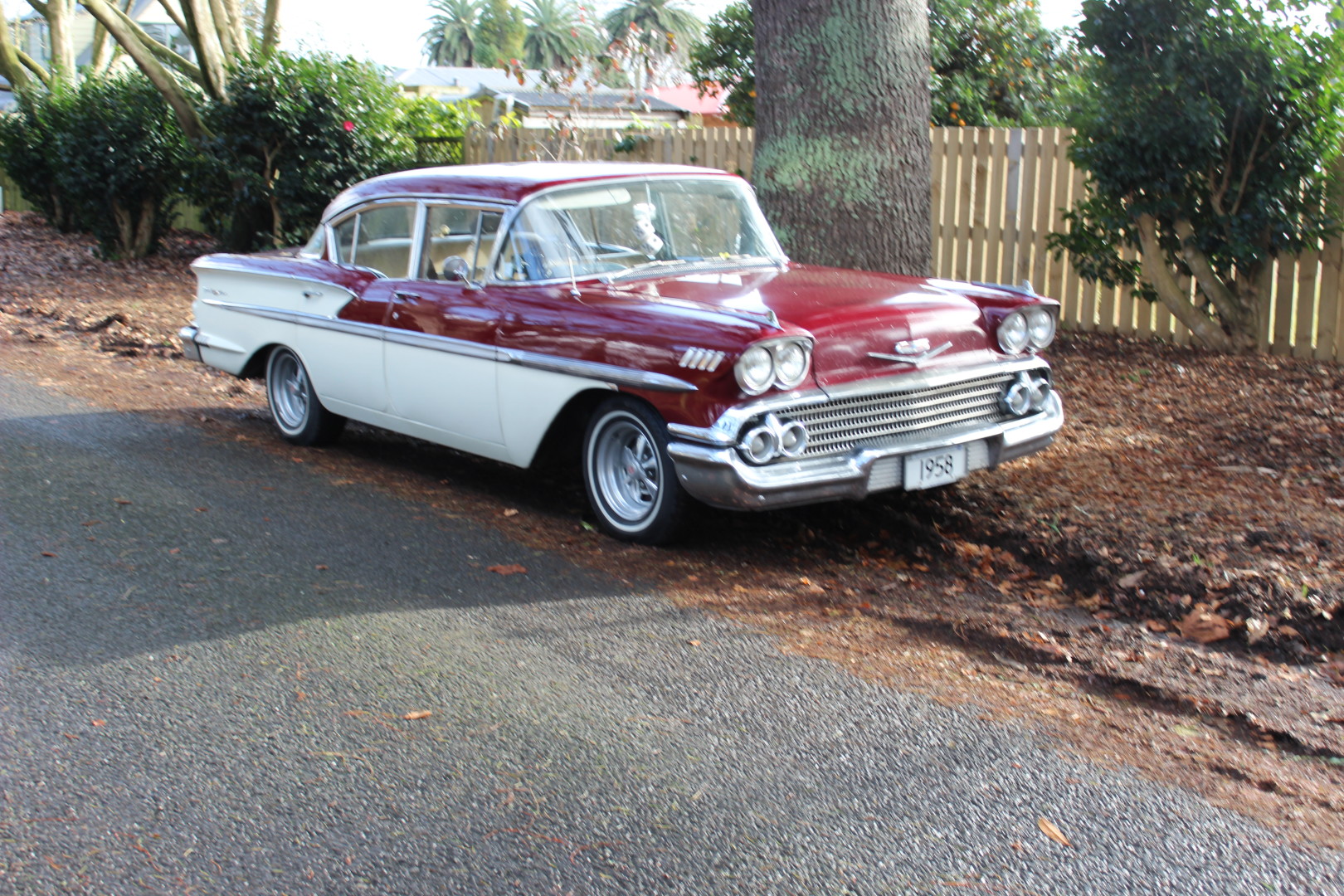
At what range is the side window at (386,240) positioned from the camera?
23.2 ft

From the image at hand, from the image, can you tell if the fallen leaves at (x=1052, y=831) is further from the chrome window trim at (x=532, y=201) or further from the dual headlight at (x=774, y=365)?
the chrome window trim at (x=532, y=201)

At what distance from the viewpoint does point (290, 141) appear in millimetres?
16172

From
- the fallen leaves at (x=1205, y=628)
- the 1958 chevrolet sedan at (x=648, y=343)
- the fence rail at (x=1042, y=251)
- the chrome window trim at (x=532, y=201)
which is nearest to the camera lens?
the fallen leaves at (x=1205, y=628)

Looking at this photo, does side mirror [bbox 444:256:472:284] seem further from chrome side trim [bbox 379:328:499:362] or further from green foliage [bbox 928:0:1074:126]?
green foliage [bbox 928:0:1074:126]

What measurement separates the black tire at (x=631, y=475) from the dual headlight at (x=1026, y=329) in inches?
67.9

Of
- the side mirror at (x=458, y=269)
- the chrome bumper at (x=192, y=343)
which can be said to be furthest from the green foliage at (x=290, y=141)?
the side mirror at (x=458, y=269)

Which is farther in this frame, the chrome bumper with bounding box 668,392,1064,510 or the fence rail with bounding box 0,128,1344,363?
the fence rail with bounding box 0,128,1344,363

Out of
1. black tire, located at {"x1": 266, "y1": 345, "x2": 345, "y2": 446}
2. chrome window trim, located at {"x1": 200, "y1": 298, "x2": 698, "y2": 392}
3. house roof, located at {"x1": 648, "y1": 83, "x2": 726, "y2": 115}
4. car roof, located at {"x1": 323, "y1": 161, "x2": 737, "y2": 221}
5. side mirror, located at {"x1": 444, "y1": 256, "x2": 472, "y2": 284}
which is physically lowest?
black tire, located at {"x1": 266, "y1": 345, "x2": 345, "y2": 446}

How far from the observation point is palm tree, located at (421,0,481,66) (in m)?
99.9

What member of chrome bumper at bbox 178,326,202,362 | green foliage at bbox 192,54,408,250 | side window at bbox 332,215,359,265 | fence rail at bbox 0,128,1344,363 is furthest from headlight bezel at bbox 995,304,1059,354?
green foliage at bbox 192,54,408,250

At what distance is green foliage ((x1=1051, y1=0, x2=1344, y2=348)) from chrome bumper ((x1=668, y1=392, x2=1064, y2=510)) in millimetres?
4871

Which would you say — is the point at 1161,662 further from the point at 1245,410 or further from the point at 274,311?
the point at 274,311

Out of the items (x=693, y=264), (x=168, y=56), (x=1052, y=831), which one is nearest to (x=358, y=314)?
(x=693, y=264)

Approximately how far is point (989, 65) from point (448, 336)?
40.9ft
